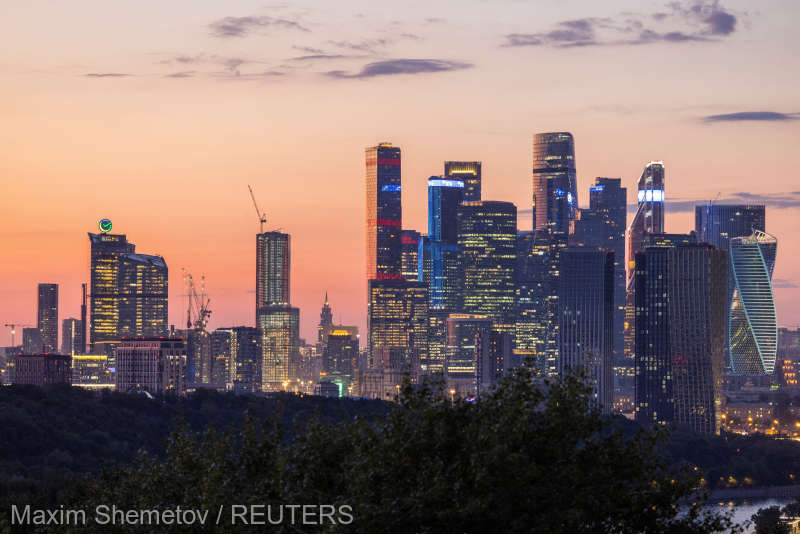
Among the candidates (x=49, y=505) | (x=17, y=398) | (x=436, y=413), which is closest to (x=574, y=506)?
(x=436, y=413)

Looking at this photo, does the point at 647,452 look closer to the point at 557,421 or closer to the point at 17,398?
the point at 557,421

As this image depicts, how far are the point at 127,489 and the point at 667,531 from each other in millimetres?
22302

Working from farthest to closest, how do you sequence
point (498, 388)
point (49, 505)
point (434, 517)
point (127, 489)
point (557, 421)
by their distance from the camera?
point (49, 505), point (127, 489), point (498, 388), point (557, 421), point (434, 517)

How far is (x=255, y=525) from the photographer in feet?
144

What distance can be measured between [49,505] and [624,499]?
1929 inches

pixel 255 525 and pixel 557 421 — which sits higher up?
pixel 557 421

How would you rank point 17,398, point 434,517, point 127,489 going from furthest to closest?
point 17,398 → point 127,489 → point 434,517

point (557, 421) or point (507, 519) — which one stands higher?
point (557, 421)

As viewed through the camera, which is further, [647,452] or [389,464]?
[647,452]

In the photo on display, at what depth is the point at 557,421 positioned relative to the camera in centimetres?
4553

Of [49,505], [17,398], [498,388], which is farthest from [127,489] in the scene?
[17,398]

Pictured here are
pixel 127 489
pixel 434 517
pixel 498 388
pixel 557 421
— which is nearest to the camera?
pixel 434 517

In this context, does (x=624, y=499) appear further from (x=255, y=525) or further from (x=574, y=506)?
(x=255, y=525)

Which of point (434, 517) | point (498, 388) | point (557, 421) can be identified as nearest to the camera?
point (434, 517)
